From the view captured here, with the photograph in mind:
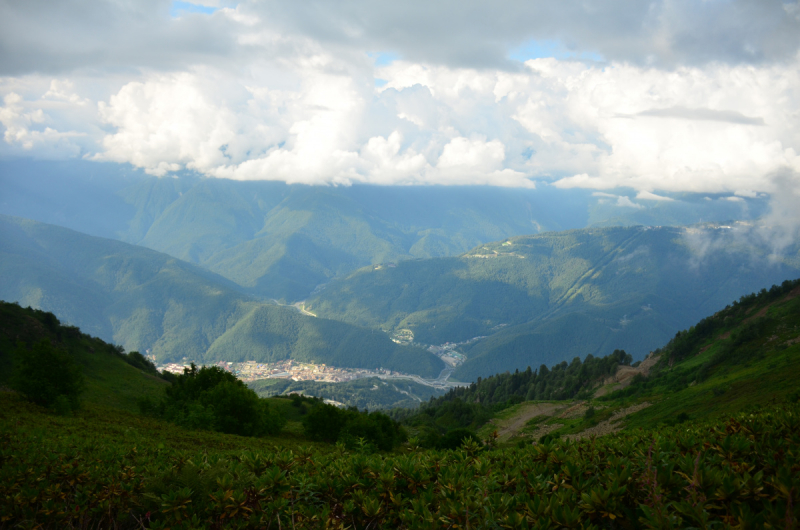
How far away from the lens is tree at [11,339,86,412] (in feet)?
111

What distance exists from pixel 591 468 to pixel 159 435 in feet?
87.6

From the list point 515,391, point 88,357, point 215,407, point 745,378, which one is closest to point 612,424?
point 745,378

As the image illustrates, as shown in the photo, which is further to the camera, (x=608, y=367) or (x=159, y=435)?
(x=608, y=367)

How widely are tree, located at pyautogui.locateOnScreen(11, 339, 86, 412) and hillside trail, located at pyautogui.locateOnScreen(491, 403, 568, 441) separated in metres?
58.6

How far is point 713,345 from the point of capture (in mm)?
85812

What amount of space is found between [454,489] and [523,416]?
275 feet

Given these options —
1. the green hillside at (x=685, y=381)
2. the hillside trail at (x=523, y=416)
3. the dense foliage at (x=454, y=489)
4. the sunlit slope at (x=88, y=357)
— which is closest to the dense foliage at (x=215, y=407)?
the sunlit slope at (x=88, y=357)

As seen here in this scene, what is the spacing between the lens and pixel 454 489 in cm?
718

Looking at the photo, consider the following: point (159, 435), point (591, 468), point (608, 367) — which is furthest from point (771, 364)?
point (159, 435)

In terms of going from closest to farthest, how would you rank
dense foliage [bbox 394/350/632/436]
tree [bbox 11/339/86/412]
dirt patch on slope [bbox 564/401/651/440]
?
tree [bbox 11/339/86/412], dirt patch on slope [bbox 564/401/651/440], dense foliage [bbox 394/350/632/436]

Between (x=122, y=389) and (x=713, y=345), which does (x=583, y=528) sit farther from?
(x=713, y=345)

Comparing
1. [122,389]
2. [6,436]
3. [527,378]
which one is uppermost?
[6,436]

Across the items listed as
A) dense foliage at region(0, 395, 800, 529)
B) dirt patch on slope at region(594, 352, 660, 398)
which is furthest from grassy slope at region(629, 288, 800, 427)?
dense foliage at region(0, 395, 800, 529)

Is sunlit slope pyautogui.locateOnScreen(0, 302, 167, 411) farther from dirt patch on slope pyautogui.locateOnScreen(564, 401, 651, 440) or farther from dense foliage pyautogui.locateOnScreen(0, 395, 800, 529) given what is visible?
dirt patch on slope pyautogui.locateOnScreen(564, 401, 651, 440)
